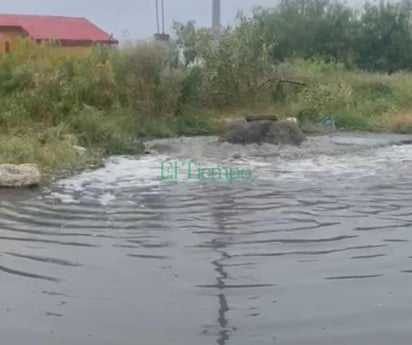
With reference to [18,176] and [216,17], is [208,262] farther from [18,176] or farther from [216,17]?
[216,17]

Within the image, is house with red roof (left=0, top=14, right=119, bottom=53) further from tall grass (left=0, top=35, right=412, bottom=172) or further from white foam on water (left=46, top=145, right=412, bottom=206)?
white foam on water (left=46, top=145, right=412, bottom=206)

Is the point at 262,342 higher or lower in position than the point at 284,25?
lower

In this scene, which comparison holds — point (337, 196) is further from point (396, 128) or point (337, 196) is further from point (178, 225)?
point (396, 128)

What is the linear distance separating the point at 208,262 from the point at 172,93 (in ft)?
52.3

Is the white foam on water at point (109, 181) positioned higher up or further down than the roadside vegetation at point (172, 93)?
further down

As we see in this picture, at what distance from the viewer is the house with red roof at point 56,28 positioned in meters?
37.3

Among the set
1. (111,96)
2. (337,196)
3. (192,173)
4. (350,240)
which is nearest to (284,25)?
(111,96)

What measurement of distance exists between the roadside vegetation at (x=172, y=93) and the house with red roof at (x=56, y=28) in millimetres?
10629

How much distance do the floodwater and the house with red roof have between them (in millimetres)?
25426

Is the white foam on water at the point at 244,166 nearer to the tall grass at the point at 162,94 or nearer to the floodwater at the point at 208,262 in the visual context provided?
the floodwater at the point at 208,262

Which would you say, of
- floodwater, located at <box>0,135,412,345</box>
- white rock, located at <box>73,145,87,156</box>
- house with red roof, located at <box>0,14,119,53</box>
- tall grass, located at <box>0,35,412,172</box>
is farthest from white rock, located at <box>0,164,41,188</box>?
house with red roof, located at <box>0,14,119,53</box>

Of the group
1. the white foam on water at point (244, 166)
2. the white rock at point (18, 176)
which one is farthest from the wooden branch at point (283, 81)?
the white rock at point (18, 176)

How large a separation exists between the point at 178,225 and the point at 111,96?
546 inches

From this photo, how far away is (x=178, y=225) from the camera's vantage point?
9.12 meters
